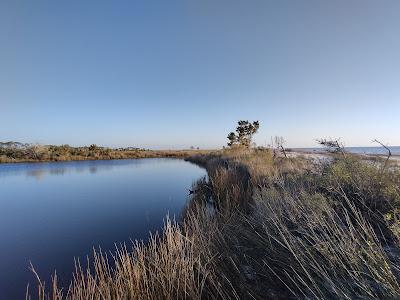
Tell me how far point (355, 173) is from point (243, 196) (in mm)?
2950

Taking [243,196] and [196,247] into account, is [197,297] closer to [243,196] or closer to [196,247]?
[196,247]

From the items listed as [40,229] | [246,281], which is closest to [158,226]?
[40,229]

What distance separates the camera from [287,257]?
2871 mm

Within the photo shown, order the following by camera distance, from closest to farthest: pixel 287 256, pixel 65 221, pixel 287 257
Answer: pixel 287 257
pixel 287 256
pixel 65 221

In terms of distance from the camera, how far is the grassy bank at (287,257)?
2.14 m

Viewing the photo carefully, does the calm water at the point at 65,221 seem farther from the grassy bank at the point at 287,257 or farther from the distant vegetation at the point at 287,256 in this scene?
the grassy bank at the point at 287,257

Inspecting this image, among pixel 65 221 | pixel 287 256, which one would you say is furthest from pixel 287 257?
pixel 65 221

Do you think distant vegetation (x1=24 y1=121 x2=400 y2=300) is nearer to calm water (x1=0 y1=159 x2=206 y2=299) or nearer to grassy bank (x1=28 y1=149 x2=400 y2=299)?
grassy bank (x1=28 y1=149 x2=400 y2=299)

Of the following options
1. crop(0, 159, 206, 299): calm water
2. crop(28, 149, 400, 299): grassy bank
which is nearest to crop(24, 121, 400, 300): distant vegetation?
crop(28, 149, 400, 299): grassy bank

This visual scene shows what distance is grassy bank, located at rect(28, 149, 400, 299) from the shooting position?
2139 mm

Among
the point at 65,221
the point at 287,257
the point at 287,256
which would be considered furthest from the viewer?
the point at 65,221

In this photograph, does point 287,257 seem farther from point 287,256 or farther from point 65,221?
point 65,221

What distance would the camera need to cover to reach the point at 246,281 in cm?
289

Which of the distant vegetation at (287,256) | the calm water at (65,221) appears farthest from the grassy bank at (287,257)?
the calm water at (65,221)
